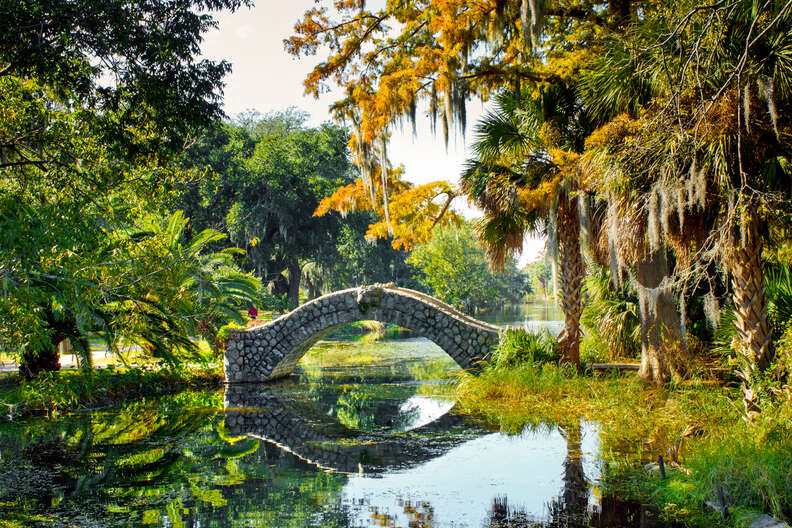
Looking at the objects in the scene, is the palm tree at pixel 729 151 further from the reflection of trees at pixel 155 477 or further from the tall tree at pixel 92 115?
the tall tree at pixel 92 115

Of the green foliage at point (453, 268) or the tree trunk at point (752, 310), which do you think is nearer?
the tree trunk at point (752, 310)

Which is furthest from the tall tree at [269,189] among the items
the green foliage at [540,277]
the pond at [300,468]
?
the green foliage at [540,277]

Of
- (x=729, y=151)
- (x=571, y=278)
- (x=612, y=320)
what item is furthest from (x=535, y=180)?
(x=729, y=151)

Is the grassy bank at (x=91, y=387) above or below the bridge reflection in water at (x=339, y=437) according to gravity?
above

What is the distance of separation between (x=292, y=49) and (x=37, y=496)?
31.5 ft

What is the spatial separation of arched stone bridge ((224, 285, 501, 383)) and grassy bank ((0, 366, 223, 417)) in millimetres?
1070

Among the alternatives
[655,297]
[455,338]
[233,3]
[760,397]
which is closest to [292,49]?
[233,3]

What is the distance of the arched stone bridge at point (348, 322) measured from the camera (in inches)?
596

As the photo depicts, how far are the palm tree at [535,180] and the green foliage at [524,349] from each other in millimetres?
250

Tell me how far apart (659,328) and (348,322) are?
7.54 m

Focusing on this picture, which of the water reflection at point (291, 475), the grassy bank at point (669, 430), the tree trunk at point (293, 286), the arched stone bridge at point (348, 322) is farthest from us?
the tree trunk at point (293, 286)

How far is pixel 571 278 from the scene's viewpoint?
13.1 meters

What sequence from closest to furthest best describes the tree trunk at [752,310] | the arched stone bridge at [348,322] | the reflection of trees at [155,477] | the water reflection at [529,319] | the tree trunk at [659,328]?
the reflection of trees at [155,477], the tree trunk at [752,310], the tree trunk at [659,328], the arched stone bridge at [348,322], the water reflection at [529,319]

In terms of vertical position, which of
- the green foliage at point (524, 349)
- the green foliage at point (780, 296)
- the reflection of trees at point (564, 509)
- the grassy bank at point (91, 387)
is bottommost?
→ the reflection of trees at point (564, 509)
